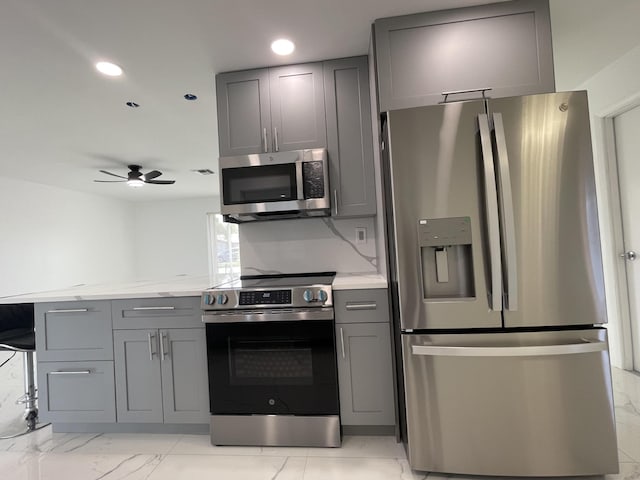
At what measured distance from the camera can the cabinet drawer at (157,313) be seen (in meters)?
2.08

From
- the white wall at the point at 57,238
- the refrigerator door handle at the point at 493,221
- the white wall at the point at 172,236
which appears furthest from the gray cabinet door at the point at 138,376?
the white wall at the point at 172,236

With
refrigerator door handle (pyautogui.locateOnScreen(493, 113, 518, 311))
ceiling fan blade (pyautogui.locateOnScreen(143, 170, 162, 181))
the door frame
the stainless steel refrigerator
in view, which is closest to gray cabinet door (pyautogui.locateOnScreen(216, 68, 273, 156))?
the stainless steel refrigerator

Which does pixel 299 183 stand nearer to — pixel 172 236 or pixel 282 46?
pixel 282 46

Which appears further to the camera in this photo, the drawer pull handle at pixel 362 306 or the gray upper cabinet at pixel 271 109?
the gray upper cabinet at pixel 271 109

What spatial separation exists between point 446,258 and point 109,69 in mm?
2414

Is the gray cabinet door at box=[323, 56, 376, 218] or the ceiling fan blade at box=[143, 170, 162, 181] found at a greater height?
the ceiling fan blade at box=[143, 170, 162, 181]

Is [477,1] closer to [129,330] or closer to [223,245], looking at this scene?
[129,330]

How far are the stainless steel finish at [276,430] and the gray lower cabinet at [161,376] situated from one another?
157 mm

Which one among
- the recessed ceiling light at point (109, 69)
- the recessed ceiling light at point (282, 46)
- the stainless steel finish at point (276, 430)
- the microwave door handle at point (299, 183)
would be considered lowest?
the stainless steel finish at point (276, 430)

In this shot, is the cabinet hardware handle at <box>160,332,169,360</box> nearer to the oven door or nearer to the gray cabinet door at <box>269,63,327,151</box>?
the oven door

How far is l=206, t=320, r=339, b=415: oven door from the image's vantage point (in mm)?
1927

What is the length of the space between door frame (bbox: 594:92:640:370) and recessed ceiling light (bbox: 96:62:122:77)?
11.7ft

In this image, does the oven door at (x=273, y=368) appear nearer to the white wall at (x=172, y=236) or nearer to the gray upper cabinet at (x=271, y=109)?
the gray upper cabinet at (x=271, y=109)

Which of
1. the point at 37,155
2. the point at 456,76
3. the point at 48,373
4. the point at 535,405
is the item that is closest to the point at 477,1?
the point at 456,76
